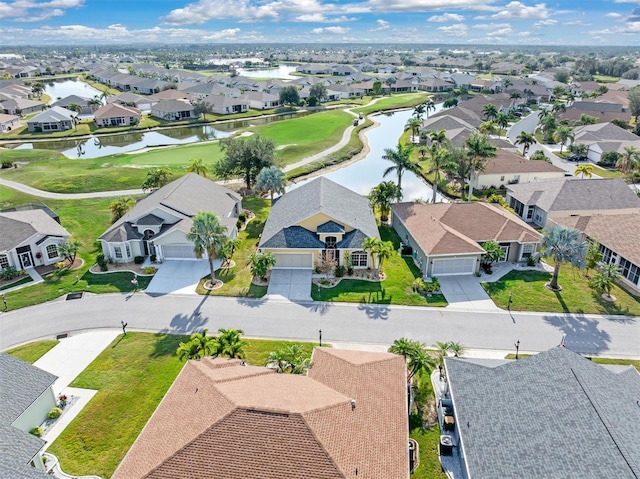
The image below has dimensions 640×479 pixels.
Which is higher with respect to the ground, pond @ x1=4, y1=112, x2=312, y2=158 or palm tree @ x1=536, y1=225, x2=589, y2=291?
palm tree @ x1=536, y1=225, x2=589, y2=291

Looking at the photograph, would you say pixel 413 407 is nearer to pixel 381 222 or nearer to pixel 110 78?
pixel 381 222

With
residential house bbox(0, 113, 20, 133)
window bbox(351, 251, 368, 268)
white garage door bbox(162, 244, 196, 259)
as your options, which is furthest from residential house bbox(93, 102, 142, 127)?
window bbox(351, 251, 368, 268)

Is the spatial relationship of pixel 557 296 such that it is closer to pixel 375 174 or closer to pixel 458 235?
pixel 458 235

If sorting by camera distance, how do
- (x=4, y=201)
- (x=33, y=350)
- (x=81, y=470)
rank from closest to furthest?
1. (x=81, y=470)
2. (x=33, y=350)
3. (x=4, y=201)

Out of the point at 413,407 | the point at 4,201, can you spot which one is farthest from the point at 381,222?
the point at 4,201

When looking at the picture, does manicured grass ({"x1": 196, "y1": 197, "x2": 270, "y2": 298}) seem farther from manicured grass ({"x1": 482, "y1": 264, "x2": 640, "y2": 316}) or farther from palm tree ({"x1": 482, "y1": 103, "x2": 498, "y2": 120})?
palm tree ({"x1": 482, "y1": 103, "x2": 498, "y2": 120})

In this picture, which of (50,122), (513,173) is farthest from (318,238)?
(50,122)
